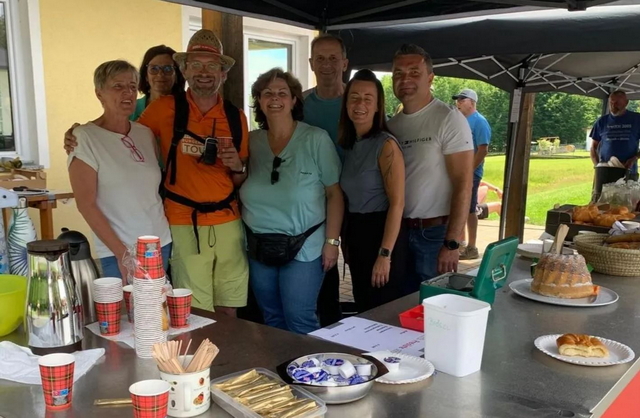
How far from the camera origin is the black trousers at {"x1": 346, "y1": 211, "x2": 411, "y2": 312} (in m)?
2.72

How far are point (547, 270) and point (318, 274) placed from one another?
1.02 metres

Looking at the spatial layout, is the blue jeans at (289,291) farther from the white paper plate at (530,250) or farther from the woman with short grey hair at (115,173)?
the white paper plate at (530,250)

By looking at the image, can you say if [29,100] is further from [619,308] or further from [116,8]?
[619,308]

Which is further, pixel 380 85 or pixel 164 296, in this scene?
pixel 380 85

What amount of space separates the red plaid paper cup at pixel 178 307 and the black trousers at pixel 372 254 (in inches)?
46.7

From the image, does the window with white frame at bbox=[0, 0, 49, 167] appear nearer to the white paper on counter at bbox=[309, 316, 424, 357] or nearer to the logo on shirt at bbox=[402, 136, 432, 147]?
the logo on shirt at bbox=[402, 136, 432, 147]

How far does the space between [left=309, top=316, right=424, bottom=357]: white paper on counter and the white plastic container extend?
0.40 feet

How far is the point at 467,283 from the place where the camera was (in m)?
1.91

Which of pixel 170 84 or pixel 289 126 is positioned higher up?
pixel 170 84

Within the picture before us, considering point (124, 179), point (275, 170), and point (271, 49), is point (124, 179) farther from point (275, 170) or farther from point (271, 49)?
point (271, 49)

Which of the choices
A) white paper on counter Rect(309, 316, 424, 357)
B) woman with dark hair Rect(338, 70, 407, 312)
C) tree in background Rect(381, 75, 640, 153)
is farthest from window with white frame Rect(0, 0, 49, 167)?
tree in background Rect(381, 75, 640, 153)

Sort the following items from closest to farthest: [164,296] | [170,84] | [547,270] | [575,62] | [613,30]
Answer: [164,296] → [547,270] → [170,84] → [613,30] → [575,62]

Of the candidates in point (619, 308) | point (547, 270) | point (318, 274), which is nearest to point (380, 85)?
point (318, 274)

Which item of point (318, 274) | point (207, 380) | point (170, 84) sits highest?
point (170, 84)
